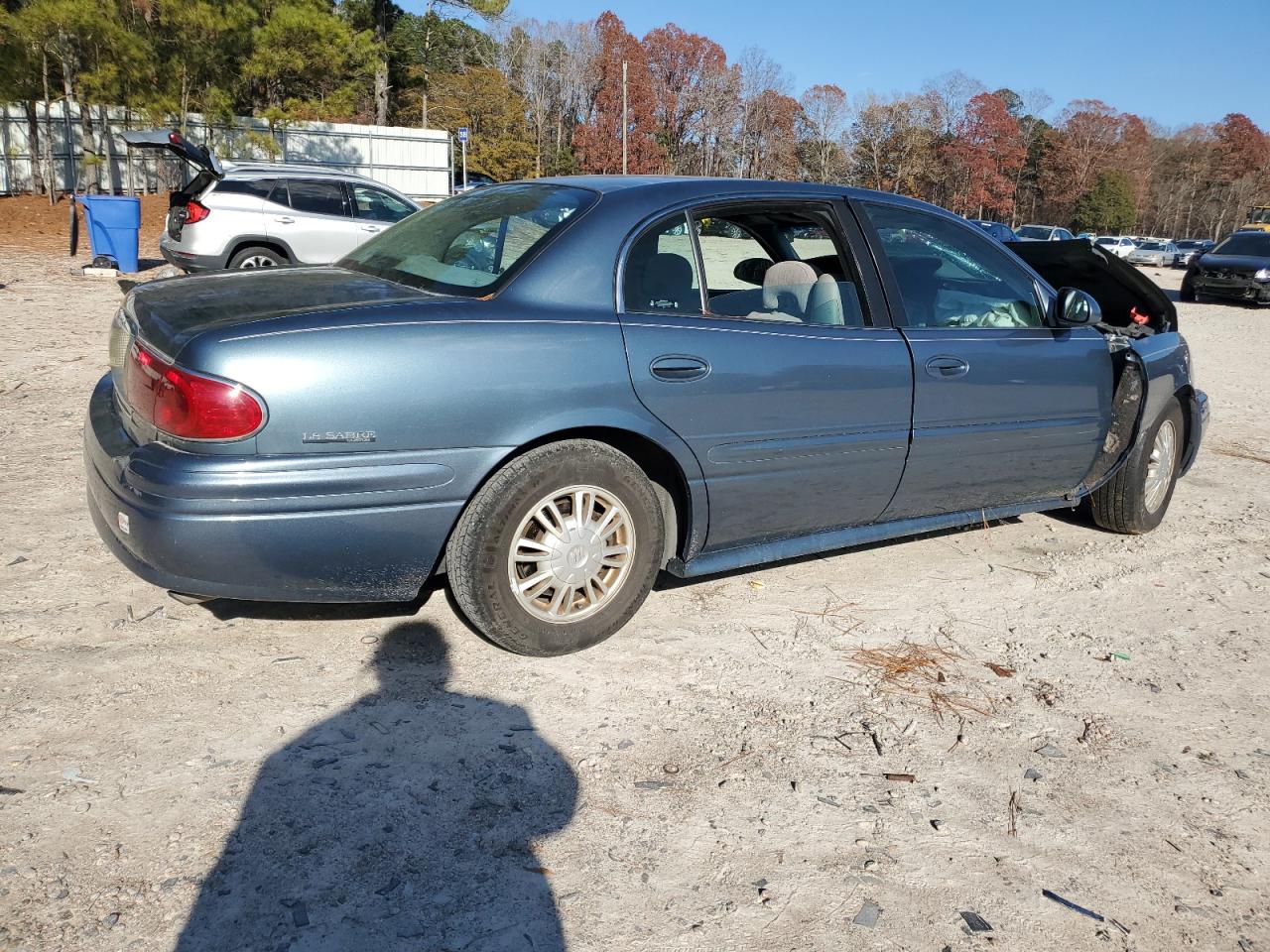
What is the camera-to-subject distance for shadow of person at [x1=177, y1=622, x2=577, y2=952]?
7.32 ft

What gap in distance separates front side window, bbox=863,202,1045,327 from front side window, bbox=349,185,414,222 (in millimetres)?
10057

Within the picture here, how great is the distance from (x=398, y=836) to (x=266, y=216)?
449 inches

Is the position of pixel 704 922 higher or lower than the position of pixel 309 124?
lower

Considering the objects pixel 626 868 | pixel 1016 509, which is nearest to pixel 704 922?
pixel 626 868

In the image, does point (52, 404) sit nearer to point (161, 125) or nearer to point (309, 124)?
point (161, 125)

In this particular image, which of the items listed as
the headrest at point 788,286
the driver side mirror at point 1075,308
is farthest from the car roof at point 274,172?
the driver side mirror at point 1075,308

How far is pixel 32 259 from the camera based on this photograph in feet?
Answer: 53.3

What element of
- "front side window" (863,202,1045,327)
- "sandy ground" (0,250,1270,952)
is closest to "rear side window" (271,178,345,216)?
"sandy ground" (0,250,1270,952)

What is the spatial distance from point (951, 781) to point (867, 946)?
2.62ft

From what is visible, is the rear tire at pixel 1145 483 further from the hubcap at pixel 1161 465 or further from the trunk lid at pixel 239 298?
the trunk lid at pixel 239 298

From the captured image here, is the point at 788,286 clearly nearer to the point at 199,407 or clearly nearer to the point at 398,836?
the point at 199,407

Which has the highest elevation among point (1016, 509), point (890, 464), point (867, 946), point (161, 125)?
point (161, 125)

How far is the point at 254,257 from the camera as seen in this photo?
41.1 feet

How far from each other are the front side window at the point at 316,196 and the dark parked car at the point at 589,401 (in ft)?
30.5
